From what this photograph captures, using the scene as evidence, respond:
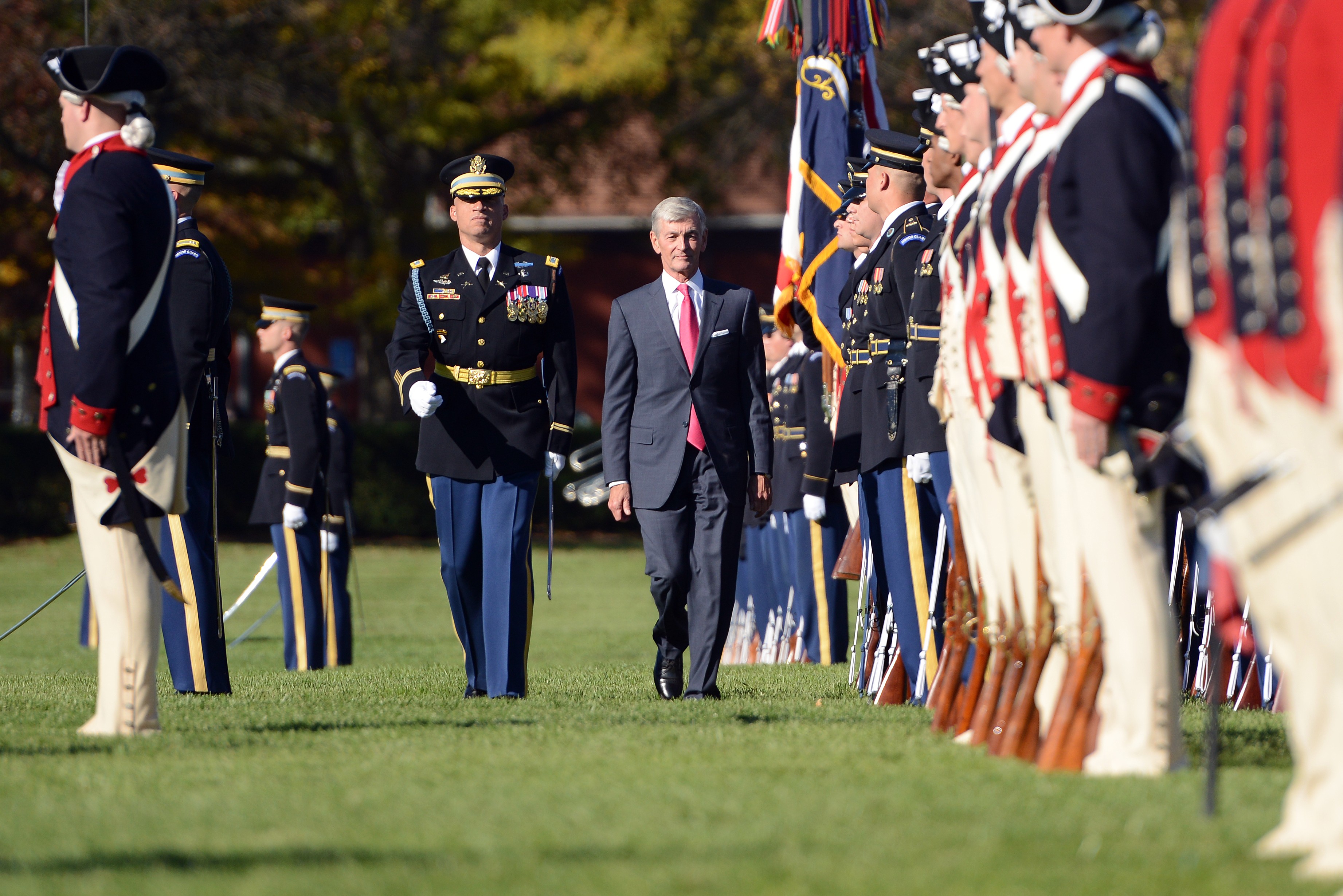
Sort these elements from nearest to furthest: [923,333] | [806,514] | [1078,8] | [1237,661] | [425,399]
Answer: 1. [1078,8]
2. [923,333]
3. [1237,661]
4. [425,399]
5. [806,514]

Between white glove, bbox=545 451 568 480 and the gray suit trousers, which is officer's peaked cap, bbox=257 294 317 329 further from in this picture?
the gray suit trousers

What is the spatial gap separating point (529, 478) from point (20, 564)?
1553 cm

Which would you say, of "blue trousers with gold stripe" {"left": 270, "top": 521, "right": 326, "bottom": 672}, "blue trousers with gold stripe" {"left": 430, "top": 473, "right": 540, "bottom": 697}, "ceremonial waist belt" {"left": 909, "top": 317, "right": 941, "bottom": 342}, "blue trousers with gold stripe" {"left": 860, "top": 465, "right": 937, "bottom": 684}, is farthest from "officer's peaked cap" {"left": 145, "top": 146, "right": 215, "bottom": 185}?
"blue trousers with gold stripe" {"left": 270, "top": 521, "right": 326, "bottom": 672}

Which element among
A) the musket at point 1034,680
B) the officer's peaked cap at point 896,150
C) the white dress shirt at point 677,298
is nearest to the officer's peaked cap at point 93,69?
the white dress shirt at point 677,298

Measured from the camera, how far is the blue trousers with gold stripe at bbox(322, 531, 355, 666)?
11852 millimetres

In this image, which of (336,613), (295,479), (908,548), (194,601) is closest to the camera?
(908,548)

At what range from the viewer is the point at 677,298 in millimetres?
8117

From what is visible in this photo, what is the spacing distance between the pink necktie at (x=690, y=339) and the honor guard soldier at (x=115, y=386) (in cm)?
267

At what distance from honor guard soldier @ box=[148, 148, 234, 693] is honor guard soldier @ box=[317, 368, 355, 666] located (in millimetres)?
3438

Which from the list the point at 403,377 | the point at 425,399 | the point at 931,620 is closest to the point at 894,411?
the point at 931,620

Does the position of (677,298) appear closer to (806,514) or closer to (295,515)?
(806,514)

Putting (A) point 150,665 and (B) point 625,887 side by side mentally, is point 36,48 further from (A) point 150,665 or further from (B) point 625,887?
(B) point 625,887

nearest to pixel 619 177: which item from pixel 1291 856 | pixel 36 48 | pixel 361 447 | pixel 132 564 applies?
pixel 361 447

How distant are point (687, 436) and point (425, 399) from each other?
47.6 inches
